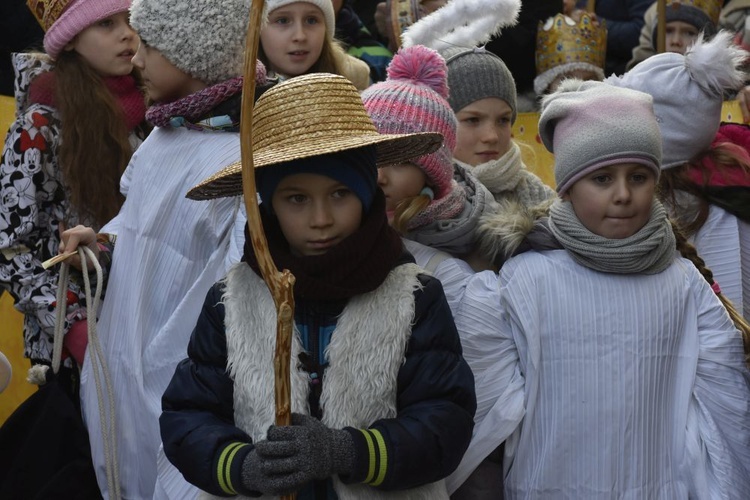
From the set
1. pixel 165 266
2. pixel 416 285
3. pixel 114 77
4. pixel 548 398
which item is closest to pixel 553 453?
pixel 548 398

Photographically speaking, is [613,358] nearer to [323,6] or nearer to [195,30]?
[195,30]

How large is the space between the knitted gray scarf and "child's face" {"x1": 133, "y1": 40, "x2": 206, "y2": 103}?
138 cm

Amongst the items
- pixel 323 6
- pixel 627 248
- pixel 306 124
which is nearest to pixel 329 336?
pixel 306 124

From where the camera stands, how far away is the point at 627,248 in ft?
11.9

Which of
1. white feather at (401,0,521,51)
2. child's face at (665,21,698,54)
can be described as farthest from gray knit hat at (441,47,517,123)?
child's face at (665,21,698,54)

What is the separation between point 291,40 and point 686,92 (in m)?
1.59

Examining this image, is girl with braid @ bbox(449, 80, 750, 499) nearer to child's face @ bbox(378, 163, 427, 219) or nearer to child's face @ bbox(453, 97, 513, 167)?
child's face @ bbox(378, 163, 427, 219)

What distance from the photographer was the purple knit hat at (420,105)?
13.0ft

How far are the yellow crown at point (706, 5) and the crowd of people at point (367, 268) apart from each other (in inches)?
77.2

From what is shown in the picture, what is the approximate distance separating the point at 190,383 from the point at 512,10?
251 centimetres

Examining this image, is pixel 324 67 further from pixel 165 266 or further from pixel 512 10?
pixel 165 266

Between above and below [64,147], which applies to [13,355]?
below

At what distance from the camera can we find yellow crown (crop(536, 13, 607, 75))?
6629 millimetres

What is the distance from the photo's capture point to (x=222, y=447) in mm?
2984
